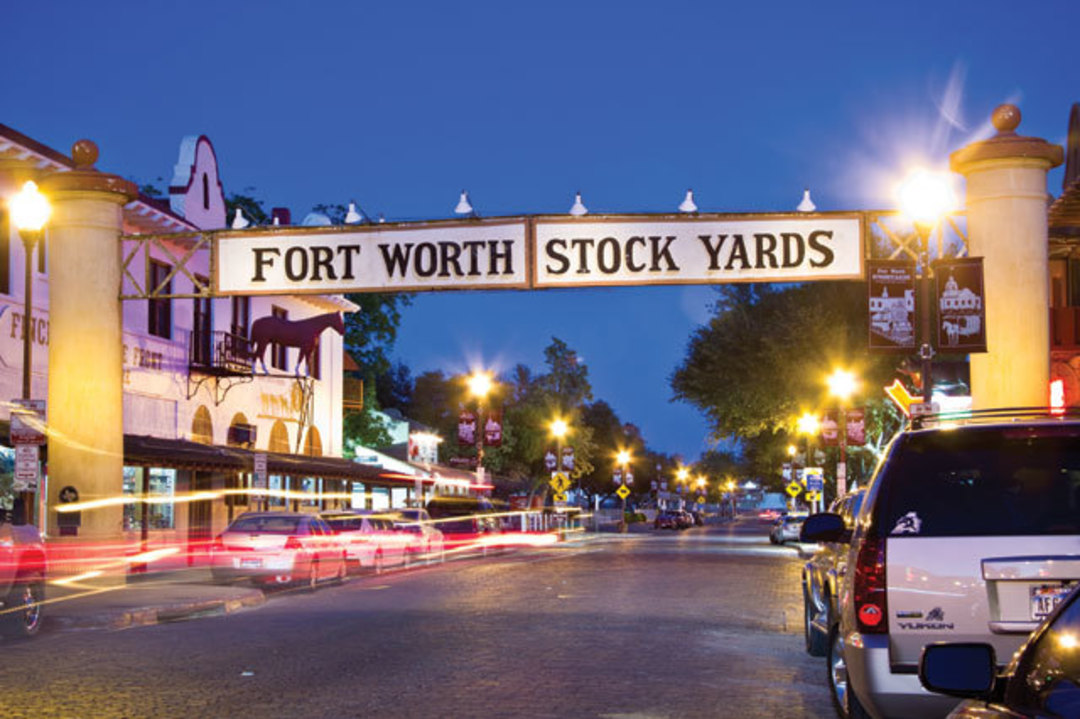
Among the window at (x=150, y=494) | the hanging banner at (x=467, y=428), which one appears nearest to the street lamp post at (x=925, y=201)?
the window at (x=150, y=494)

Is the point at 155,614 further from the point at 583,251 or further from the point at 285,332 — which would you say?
the point at 285,332

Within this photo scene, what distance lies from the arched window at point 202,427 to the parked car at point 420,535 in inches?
234

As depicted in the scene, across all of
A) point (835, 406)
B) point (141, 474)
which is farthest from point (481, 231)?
point (835, 406)

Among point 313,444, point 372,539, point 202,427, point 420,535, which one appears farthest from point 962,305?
point 313,444

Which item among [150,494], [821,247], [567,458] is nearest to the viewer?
[821,247]

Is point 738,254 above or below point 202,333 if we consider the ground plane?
below

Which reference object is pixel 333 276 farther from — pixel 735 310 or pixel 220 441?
pixel 735 310

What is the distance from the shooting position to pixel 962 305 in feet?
62.6

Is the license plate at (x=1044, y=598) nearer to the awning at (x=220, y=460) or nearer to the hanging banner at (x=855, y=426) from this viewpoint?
the awning at (x=220, y=460)

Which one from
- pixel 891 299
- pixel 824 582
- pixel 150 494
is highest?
pixel 891 299

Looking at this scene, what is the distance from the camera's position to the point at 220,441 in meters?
40.4

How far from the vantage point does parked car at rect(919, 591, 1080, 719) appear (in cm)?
314

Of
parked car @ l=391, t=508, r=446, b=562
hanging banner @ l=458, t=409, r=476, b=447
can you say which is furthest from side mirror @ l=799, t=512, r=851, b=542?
hanging banner @ l=458, t=409, r=476, b=447

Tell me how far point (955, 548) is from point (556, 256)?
14.9 meters
